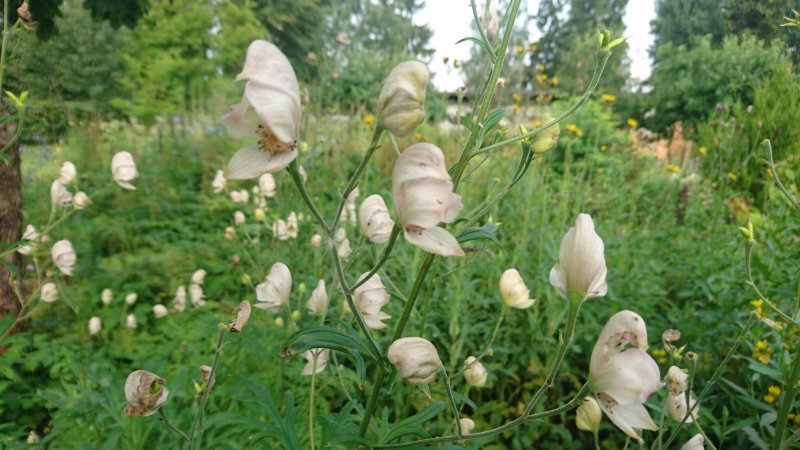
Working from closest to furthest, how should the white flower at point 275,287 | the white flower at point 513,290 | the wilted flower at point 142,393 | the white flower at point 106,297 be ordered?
1. the wilted flower at point 142,393
2. the white flower at point 275,287
3. the white flower at point 513,290
4. the white flower at point 106,297

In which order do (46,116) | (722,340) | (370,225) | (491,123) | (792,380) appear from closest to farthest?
(491,123) < (370,225) < (792,380) < (722,340) < (46,116)

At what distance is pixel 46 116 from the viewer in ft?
9.00

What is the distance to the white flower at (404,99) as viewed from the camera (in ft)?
2.11

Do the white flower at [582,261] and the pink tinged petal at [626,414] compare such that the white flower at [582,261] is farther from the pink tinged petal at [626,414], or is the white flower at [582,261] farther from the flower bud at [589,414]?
the flower bud at [589,414]

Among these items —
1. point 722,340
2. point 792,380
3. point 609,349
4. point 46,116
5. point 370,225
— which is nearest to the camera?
point 609,349

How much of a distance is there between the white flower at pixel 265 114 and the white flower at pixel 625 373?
20.5 inches

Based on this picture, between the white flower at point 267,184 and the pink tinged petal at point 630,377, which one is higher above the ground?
the pink tinged petal at point 630,377

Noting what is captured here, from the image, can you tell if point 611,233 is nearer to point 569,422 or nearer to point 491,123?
point 569,422

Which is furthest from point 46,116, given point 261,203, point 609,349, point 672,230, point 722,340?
point 672,230

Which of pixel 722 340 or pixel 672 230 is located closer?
pixel 722 340

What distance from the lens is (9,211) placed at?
2291 mm

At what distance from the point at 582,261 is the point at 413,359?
0.29 meters

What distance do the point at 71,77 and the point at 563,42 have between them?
16.8 metres

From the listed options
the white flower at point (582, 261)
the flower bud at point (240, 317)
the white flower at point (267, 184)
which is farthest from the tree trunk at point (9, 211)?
the white flower at point (582, 261)
